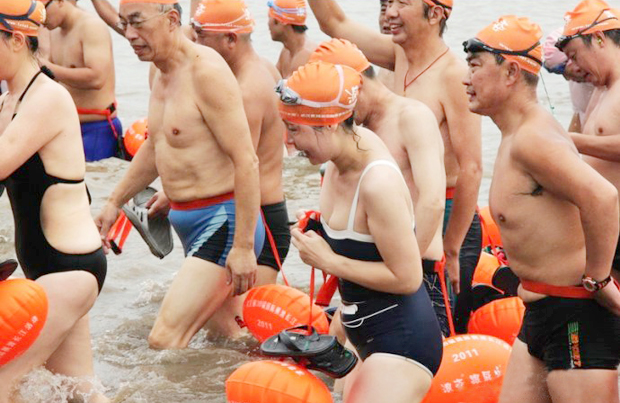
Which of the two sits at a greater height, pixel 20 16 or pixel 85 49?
pixel 20 16


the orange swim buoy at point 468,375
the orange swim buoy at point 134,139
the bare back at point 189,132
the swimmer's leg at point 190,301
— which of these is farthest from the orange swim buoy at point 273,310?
the orange swim buoy at point 134,139

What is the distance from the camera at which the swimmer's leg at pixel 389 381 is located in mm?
4170

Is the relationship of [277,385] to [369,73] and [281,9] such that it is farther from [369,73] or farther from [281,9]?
[281,9]

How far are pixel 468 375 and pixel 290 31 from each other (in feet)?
13.7

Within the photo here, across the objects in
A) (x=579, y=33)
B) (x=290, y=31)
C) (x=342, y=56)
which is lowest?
(x=290, y=31)

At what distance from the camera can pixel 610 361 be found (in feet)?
14.4

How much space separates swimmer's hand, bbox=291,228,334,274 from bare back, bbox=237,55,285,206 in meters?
2.22

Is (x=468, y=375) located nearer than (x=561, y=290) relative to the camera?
No

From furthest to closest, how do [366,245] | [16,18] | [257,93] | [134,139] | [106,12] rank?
1. [106,12]
2. [134,139]
3. [257,93]
4. [16,18]
5. [366,245]

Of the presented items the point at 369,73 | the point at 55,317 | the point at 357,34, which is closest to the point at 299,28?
the point at 357,34

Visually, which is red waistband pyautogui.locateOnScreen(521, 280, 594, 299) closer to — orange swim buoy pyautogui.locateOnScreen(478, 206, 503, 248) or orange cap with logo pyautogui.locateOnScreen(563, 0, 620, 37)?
orange cap with logo pyautogui.locateOnScreen(563, 0, 620, 37)

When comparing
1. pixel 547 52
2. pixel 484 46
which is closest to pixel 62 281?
pixel 484 46

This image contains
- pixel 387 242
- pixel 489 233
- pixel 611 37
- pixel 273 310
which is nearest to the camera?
pixel 387 242

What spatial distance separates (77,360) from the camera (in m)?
5.25
